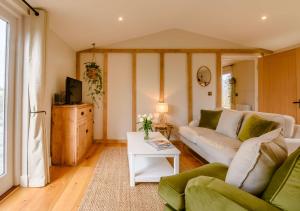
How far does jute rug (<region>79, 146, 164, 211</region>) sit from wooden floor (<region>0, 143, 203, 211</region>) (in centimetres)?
11

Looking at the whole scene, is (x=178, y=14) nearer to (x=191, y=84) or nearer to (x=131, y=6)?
(x=131, y=6)

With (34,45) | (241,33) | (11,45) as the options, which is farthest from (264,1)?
(11,45)

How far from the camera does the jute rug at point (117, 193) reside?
6.91 feet

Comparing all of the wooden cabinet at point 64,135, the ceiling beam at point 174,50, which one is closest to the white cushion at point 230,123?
the ceiling beam at point 174,50

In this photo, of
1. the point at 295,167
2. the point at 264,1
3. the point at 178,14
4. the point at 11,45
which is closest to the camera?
the point at 295,167

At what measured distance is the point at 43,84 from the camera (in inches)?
104

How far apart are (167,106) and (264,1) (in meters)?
2.71

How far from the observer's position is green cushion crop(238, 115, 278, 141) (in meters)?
2.74

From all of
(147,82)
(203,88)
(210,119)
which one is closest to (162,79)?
(147,82)

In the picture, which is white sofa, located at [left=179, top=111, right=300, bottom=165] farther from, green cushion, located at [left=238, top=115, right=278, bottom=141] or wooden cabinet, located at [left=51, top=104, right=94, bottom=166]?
wooden cabinet, located at [left=51, top=104, right=94, bottom=166]

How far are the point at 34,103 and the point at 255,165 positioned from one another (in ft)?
8.03

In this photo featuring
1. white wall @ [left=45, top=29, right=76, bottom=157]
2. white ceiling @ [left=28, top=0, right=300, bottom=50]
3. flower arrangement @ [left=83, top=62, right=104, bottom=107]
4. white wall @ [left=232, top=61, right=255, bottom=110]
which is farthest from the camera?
white wall @ [left=232, top=61, right=255, bottom=110]

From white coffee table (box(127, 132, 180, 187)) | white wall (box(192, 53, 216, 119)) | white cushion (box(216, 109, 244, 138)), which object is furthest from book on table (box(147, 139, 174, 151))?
white wall (box(192, 53, 216, 119))

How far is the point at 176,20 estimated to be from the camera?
14.9ft
